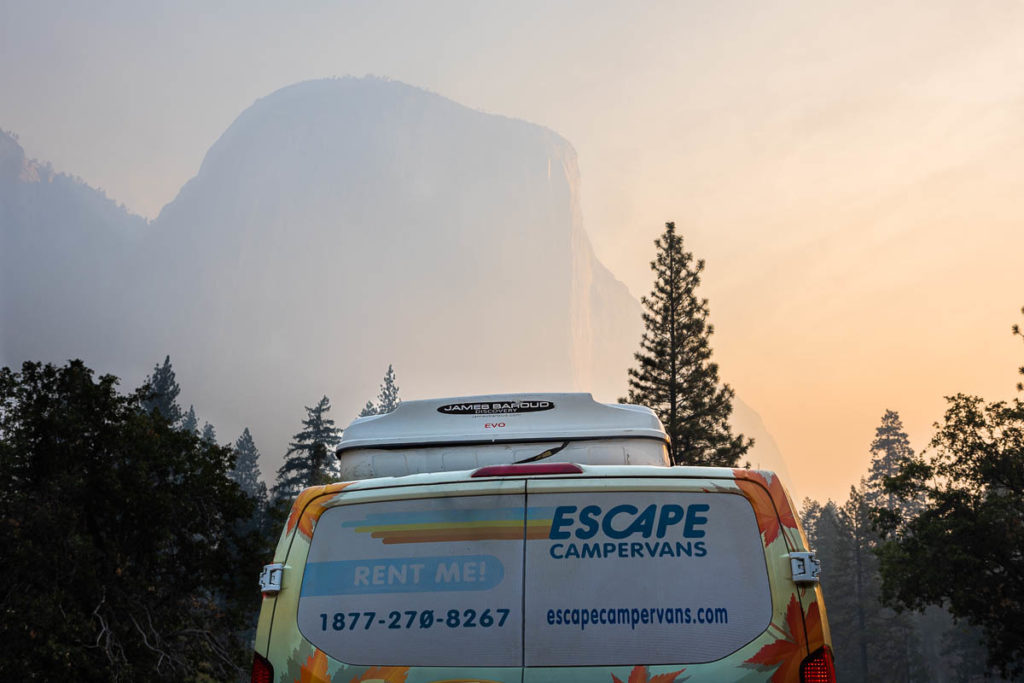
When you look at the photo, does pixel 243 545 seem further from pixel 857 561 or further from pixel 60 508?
pixel 857 561

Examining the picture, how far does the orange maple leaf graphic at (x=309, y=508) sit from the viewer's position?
12.6 ft

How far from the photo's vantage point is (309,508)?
12.8 ft

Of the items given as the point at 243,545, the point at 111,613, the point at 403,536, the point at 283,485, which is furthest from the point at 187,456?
the point at 283,485

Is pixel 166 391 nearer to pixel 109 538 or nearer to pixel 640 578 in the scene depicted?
pixel 109 538

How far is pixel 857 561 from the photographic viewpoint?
8131 centimetres

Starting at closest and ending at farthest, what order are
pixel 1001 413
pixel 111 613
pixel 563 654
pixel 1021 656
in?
pixel 563 654 < pixel 111 613 < pixel 1021 656 < pixel 1001 413

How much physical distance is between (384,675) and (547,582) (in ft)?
2.42

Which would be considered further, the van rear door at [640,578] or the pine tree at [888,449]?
the pine tree at [888,449]

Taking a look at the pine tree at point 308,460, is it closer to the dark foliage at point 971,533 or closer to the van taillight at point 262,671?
the dark foliage at point 971,533

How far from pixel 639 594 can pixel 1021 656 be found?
3440 centimetres

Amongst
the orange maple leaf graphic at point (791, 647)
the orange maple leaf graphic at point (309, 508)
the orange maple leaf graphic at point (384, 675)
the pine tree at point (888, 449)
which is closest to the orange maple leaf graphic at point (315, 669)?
the orange maple leaf graphic at point (384, 675)

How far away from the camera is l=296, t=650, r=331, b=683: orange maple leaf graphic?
356 cm

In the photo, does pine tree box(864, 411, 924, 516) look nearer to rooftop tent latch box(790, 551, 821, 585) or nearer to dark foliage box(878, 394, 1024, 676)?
dark foliage box(878, 394, 1024, 676)

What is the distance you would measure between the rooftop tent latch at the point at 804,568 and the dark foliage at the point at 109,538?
1964 cm
